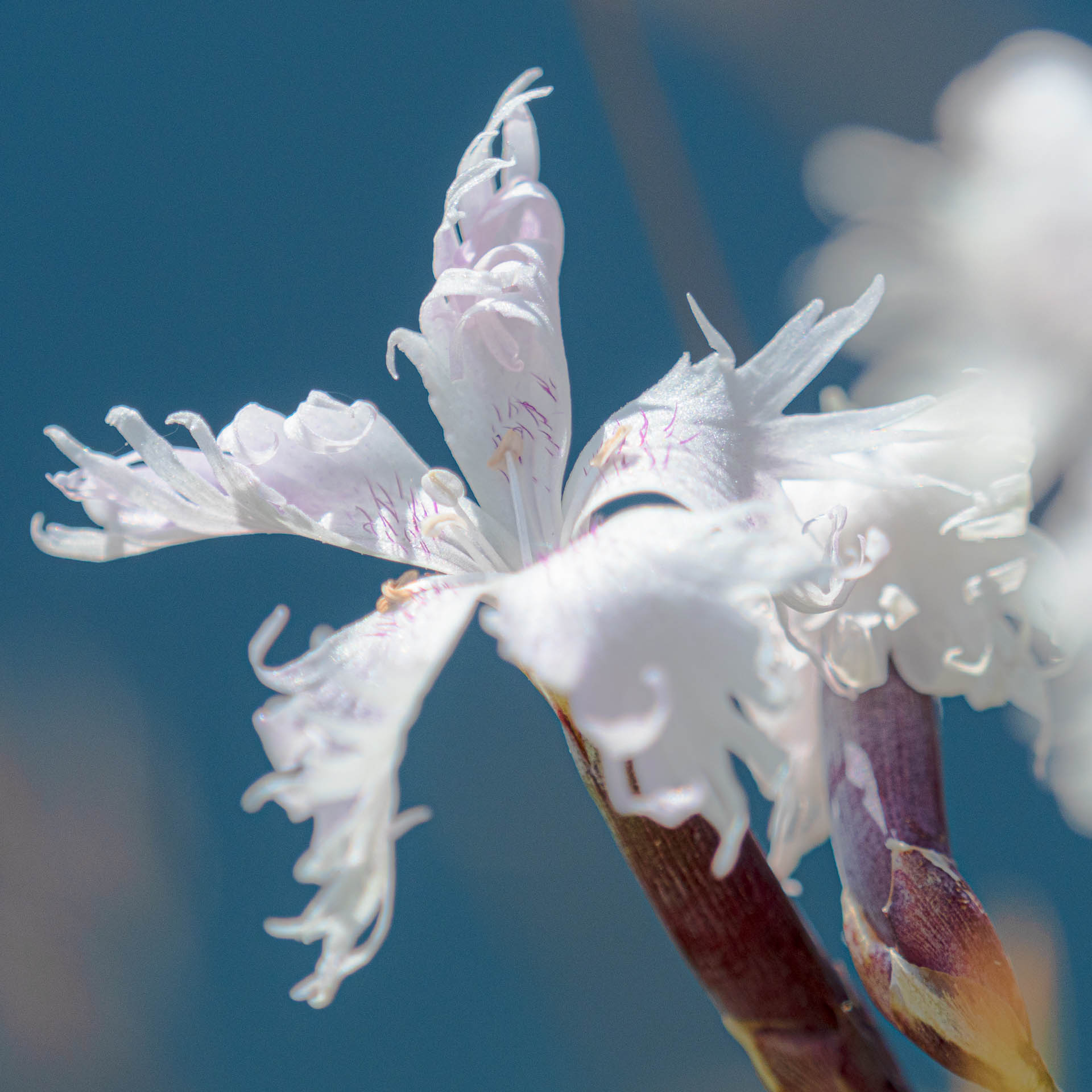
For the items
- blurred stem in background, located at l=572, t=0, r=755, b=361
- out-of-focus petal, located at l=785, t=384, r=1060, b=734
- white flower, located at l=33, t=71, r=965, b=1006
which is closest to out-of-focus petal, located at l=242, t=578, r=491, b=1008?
white flower, located at l=33, t=71, r=965, b=1006

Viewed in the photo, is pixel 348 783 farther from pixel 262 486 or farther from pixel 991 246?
pixel 991 246

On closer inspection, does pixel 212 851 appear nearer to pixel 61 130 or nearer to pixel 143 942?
pixel 143 942

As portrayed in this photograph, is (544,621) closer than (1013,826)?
Yes

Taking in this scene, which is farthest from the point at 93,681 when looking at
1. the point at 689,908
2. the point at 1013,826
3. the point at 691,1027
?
the point at 1013,826

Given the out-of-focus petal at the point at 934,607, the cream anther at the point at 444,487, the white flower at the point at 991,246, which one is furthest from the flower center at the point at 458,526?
the white flower at the point at 991,246

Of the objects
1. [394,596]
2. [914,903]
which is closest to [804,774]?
[914,903]

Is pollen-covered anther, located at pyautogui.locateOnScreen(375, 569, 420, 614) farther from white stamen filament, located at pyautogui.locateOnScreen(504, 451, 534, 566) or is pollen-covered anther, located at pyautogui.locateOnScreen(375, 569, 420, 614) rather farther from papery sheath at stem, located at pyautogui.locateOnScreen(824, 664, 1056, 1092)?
papery sheath at stem, located at pyautogui.locateOnScreen(824, 664, 1056, 1092)

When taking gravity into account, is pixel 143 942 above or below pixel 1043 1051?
above
